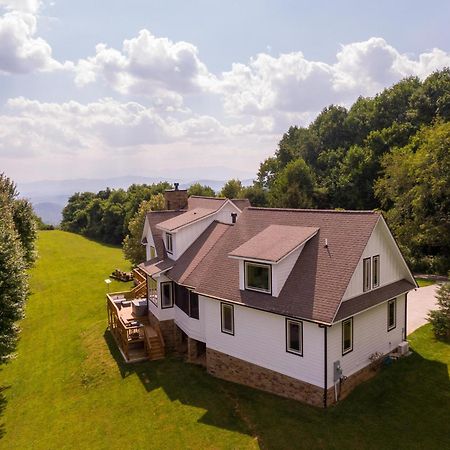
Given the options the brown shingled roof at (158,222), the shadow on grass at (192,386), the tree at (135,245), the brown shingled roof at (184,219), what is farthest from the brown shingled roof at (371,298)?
the tree at (135,245)

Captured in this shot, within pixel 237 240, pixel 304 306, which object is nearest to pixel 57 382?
pixel 237 240

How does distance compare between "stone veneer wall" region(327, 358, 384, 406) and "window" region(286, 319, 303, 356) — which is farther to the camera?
"window" region(286, 319, 303, 356)

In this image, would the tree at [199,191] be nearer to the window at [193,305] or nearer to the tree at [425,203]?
the tree at [425,203]

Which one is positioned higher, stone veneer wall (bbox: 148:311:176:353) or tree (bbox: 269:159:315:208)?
tree (bbox: 269:159:315:208)

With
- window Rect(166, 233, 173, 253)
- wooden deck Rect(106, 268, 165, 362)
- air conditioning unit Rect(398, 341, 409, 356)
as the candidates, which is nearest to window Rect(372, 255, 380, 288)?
air conditioning unit Rect(398, 341, 409, 356)

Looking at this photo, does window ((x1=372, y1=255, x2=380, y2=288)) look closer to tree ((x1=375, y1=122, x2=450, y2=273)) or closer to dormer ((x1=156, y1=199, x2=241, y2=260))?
dormer ((x1=156, y1=199, x2=241, y2=260))

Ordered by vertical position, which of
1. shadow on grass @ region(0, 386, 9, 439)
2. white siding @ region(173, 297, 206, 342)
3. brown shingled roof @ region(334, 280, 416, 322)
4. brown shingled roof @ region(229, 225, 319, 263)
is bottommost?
→ shadow on grass @ region(0, 386, 9, 439)
